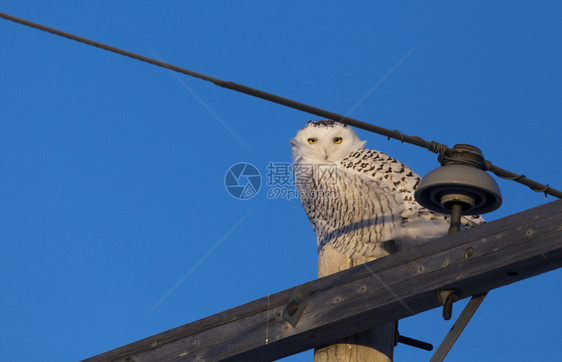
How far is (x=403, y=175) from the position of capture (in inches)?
209

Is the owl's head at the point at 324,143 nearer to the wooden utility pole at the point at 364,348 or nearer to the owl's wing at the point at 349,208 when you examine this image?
the owl's wing at the point at 349,208

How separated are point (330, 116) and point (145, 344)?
5.10 ft

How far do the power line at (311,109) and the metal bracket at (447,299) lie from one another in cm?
58

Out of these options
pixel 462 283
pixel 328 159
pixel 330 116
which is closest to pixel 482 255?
pixel 462 283

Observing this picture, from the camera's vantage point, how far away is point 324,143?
5965 millimetres

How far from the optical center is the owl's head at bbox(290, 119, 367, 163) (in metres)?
5.84

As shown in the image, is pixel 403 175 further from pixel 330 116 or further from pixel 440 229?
pixel 330 116

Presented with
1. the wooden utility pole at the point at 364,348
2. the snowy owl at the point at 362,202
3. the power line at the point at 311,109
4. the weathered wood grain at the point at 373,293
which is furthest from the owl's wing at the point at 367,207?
the power line at the point at 311,109

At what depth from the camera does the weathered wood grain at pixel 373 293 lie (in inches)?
115

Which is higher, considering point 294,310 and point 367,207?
point 367,207

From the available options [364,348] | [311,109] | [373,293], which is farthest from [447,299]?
[311,109]

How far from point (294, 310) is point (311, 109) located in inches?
36.7

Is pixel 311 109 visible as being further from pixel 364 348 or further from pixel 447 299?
pixel 364 348

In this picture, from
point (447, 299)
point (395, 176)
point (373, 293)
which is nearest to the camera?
point (447, 299)
